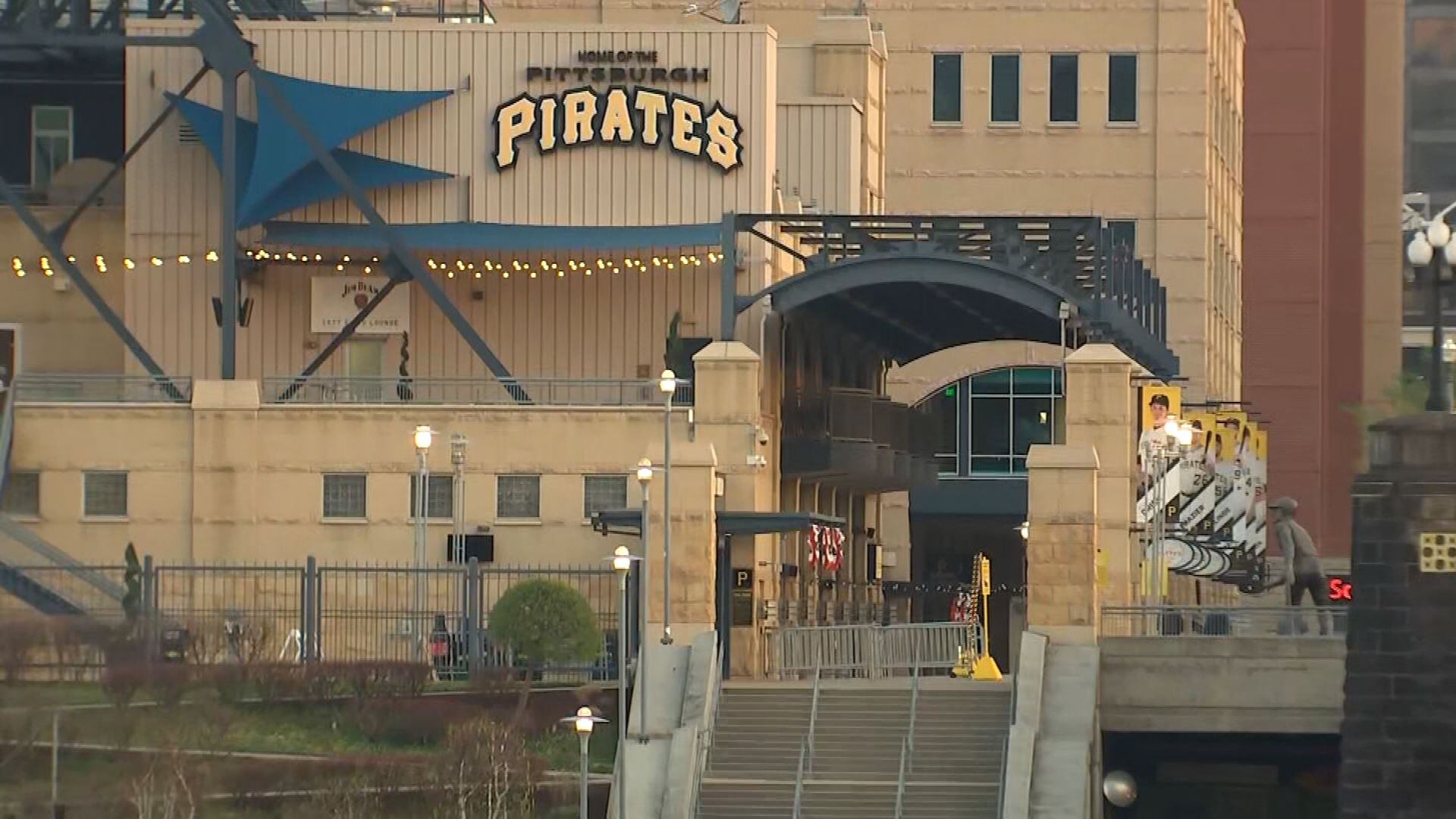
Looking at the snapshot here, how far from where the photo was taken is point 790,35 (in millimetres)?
98875

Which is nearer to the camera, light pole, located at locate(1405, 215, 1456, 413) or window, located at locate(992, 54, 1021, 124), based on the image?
light pole, located at locate(1405, 215, 1456, 413)

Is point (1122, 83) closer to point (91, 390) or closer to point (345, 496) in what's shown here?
point (91, 390)

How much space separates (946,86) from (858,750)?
157 feet

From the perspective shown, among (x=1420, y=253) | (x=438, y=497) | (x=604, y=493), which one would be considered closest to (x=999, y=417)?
(x=604, y=493)

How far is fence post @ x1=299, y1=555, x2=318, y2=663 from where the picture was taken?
5756 cm

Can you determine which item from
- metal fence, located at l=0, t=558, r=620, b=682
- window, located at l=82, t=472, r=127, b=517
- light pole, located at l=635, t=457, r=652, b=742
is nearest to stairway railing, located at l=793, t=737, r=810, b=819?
light pole, located at l=635, t=457, r=652, b=742

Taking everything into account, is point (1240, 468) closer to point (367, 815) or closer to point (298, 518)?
point (298, 518)

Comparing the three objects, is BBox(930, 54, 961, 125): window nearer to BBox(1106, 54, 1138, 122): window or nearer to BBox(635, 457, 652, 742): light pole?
BBox(1106, 54, 1138, 122): window

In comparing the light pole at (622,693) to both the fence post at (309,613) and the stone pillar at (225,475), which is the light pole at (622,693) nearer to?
the fence post at (309,613)

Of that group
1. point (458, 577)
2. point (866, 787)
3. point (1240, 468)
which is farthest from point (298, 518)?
point (1240, 468)

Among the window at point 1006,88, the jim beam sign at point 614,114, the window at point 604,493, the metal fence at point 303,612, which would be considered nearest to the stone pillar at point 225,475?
the metal fence at point 303,612

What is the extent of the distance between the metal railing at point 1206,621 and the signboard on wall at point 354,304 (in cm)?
1560

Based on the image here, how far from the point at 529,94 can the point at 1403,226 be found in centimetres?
6746

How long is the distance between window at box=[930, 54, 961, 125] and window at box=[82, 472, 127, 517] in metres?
40.7
